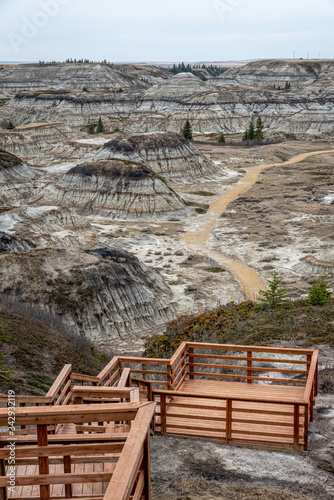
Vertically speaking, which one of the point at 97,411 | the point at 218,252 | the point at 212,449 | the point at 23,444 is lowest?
the point at 218,252

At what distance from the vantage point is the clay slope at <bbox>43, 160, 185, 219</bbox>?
62.9 meters

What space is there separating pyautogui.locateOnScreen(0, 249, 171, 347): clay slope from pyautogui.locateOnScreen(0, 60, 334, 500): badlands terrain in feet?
0.29

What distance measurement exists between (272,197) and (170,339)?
47810 millimetres

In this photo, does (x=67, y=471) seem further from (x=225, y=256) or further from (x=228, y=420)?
(x=225, y=256)

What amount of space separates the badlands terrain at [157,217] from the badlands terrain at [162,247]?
15cm

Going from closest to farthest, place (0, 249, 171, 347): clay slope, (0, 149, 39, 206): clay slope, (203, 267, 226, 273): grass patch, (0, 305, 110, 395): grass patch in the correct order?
(0, 305, 110, 395): grass patch, (0, 249, 171, 347): clay slope, (203, 267, 226, 273): grass patch, (0, 149, 39, 206): clay slope

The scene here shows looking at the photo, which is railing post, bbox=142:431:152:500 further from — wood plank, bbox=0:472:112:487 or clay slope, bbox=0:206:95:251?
clay slope, bbox=0:206:95:251

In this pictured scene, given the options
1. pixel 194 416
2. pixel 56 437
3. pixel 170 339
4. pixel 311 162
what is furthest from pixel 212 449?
pixel 311 162

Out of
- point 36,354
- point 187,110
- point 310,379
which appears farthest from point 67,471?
point 187,110

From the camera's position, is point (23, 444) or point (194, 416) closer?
point (23, 444)

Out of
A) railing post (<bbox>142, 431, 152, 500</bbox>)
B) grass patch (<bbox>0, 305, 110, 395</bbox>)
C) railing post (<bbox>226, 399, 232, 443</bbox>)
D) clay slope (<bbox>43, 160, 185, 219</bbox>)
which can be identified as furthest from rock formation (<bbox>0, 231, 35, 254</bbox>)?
railing post (<bbox>142, 431, 152, 500</bbox>)

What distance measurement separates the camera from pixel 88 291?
104ft

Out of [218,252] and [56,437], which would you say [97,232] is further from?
[56,437]

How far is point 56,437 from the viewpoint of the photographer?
19.5 ft
